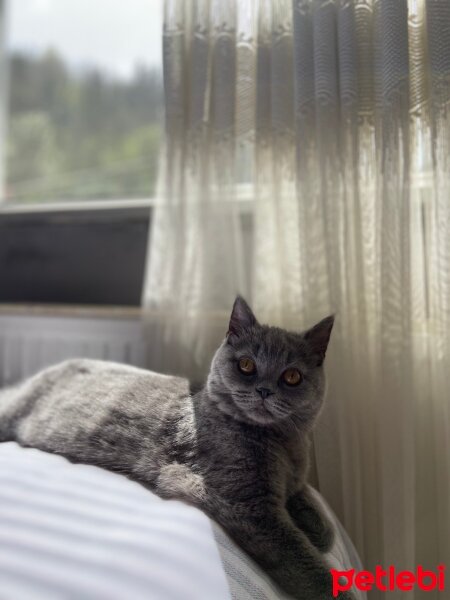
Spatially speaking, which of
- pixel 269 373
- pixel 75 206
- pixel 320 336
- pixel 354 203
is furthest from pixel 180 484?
pixel 75 206

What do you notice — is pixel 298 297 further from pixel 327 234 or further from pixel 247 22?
pixel 247 22

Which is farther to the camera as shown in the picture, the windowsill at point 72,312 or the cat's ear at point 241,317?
the windowsill at point 72,312

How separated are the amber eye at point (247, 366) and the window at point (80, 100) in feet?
3.22

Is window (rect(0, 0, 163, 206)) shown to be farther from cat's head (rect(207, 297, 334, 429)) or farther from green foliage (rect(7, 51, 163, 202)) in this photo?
cat's head (rect(207, 297, 334, 429))

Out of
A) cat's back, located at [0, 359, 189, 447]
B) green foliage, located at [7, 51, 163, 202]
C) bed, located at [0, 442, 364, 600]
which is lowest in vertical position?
bed, located at [0, 442, 364, 600]

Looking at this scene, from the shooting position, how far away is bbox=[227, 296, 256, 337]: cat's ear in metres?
0.88

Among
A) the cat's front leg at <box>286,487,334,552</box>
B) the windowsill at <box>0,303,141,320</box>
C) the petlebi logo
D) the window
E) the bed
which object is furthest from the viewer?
the window

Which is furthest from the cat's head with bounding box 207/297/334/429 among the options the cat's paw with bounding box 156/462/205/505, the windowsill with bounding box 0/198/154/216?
the windowsill with bounding box 0/198/154/216

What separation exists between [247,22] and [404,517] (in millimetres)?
1087

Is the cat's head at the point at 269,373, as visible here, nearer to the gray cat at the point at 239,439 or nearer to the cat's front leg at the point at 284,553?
the gray cat at the point at 239,439

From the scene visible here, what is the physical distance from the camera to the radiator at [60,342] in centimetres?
137

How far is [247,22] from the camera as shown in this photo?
1.13 meters

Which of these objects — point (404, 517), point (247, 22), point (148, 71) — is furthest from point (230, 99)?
point (404, 517)

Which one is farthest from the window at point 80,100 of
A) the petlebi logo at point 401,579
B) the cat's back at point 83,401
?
the petlebi logo at point 401,579
